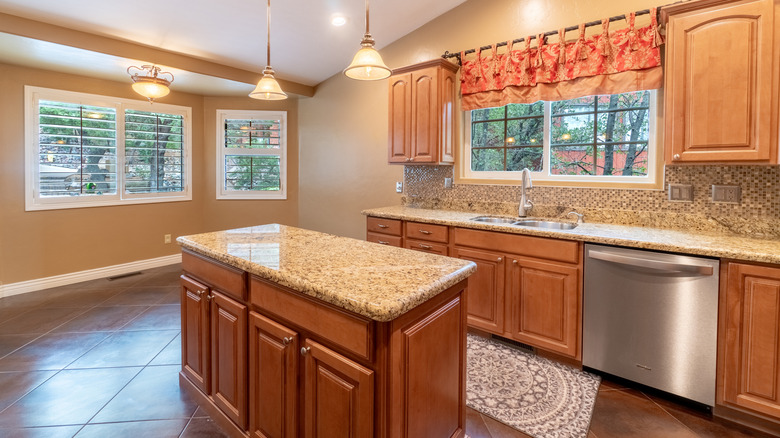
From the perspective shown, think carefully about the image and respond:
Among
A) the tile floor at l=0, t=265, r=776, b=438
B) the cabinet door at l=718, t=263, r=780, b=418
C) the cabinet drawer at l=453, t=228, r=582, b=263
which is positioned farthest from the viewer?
the cabinet drawer at l=453, t=228, r=582, b=263

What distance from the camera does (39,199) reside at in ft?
12.9

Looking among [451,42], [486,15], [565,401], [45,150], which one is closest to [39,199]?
[45,150]

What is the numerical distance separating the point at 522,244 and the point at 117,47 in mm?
3883

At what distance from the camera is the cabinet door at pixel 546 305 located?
7.77ft

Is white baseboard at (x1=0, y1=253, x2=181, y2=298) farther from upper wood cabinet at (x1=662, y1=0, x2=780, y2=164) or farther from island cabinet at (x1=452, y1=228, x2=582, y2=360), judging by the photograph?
upper wood cabinet at (x1=662, y1=0, x2=780, y2=164)

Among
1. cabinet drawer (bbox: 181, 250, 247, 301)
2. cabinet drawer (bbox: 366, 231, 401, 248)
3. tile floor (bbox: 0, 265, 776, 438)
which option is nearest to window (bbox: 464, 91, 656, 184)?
cabinet drawer (bbox: 366, 231, 401, 248)

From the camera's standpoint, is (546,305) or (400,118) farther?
(400,118)

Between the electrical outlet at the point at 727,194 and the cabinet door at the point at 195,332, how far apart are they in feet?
9.85

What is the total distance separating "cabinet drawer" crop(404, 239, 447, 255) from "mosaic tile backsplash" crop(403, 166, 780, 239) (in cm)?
71

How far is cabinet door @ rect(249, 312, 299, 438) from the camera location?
1.38 metres

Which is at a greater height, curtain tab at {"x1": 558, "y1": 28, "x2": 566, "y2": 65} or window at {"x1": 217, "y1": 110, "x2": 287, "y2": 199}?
curtain tab at {"x1": 558, "y1": 28, "x2": 566, "y2": 65}

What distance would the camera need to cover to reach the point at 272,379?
1.46 m

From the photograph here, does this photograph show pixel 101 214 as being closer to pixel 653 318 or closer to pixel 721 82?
pixel 653 318

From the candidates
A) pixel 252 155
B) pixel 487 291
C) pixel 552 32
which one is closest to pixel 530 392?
pixel 487 291
